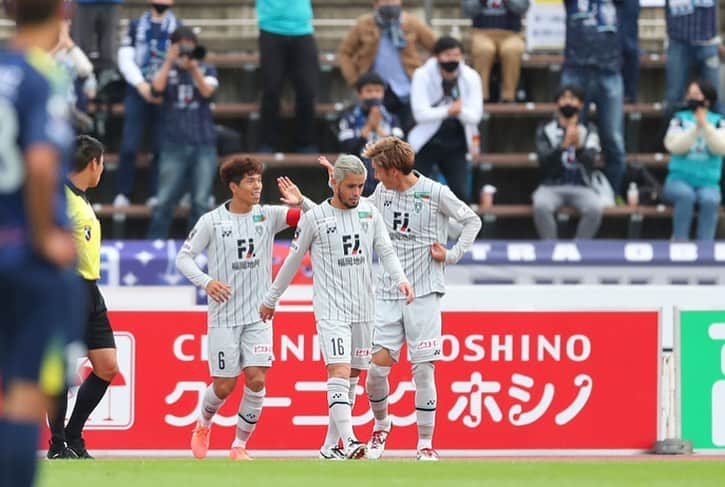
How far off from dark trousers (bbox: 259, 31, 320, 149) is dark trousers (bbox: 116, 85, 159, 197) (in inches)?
48.7

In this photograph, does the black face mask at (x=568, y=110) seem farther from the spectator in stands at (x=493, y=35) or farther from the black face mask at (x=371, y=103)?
the black face mask at (x=371, y=103)

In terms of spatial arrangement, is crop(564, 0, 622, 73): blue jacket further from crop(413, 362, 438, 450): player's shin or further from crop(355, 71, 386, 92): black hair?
crop(413, 362, 438, 450): player's shin

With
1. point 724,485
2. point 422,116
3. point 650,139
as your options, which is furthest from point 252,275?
point 650,139

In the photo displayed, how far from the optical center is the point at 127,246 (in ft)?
51.5

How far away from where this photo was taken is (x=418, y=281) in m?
11.6

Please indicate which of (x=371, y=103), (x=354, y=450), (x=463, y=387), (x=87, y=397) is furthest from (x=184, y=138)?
(x=354, y=450)

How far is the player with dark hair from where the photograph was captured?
11.0 meters

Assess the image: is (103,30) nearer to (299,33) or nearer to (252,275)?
(299,33)

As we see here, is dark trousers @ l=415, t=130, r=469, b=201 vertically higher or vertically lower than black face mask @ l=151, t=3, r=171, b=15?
lower

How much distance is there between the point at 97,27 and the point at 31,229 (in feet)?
42.9

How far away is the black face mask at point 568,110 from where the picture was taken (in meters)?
17.1

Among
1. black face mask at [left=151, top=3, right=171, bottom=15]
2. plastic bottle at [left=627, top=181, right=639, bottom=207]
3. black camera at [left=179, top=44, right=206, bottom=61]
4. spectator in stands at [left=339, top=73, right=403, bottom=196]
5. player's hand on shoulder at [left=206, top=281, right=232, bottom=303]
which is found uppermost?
black face mask at [left=151, top=3, right=171, bottom=15]

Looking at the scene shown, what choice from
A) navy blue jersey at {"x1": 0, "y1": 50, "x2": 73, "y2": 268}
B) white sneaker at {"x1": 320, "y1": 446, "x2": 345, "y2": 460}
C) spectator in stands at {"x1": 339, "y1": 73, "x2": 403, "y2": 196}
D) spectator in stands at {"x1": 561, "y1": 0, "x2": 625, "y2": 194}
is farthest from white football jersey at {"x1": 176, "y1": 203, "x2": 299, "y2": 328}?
spectator in stands at {"x1": 561, "y1": 0, "x2": 625, "y2": 194}

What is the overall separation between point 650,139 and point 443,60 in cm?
398
